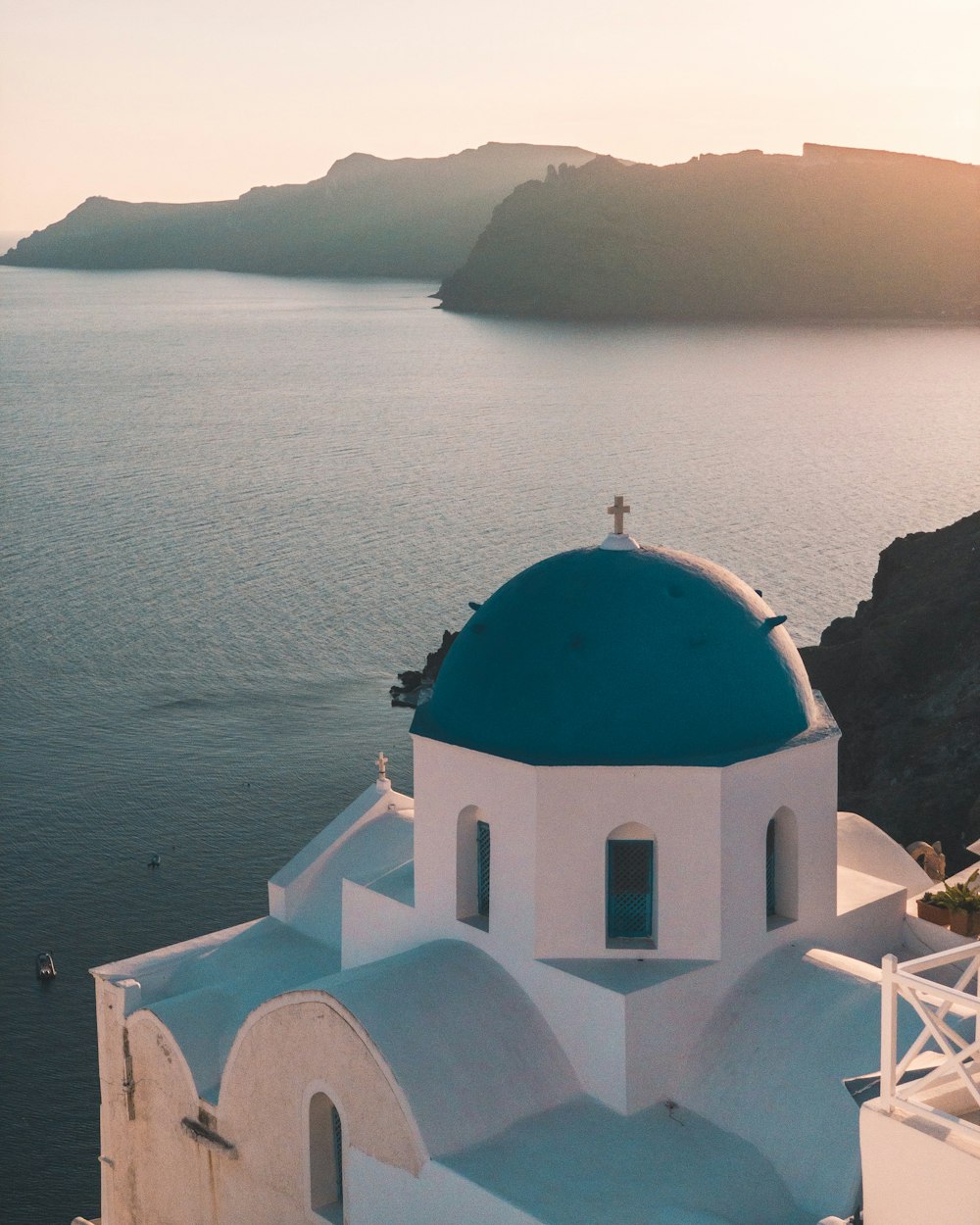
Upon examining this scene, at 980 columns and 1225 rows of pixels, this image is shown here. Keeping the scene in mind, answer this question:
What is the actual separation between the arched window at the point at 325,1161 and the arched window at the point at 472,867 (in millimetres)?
2008

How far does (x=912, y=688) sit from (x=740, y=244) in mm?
114834

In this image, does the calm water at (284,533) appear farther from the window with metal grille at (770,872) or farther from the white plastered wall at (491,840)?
the window with metal grille at (770,872)

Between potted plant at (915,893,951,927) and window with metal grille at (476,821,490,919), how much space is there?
4.17m

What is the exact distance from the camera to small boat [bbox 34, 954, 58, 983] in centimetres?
2906

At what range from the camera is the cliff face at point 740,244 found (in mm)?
142750

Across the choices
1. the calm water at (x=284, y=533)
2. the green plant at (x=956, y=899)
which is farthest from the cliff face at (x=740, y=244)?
the green plant at (x=956, y=899)

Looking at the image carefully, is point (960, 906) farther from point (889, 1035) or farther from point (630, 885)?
point (889, 1035)

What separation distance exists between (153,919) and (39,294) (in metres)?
176

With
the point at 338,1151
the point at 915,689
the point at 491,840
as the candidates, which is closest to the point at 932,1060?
the point at 491,840

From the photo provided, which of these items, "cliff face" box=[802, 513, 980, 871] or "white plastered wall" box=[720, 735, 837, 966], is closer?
"white plastered wall" box=[720, 735, 837, 966]

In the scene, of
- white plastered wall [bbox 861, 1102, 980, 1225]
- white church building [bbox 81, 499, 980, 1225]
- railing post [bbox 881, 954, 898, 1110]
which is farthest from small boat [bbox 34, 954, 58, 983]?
railing post [bbox 881, 954, 898, 1110]

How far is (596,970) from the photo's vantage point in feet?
39.9

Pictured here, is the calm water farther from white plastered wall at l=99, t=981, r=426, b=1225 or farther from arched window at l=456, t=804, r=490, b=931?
arched window at l=456, t=804, r=490, b=931

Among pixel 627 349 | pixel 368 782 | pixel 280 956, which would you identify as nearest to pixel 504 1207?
pixel 280 956
